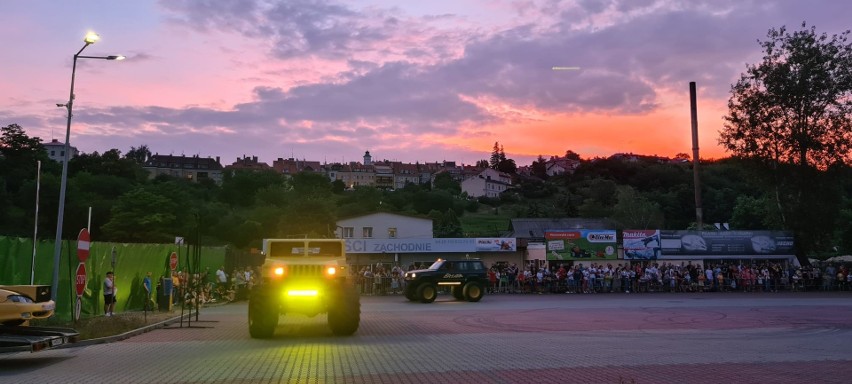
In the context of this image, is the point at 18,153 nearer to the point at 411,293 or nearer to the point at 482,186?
the point at 411,293

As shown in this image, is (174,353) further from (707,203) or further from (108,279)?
(707,203)

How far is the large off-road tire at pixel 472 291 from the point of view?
1262 inches

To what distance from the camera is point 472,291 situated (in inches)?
1267

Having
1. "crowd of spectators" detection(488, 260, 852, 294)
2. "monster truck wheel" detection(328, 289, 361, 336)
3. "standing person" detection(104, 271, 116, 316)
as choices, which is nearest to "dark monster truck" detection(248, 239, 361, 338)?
"monster truck wheel" detection(328, 289, 361, 336)

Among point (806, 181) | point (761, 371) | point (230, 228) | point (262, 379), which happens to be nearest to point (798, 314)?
point (761, 371)

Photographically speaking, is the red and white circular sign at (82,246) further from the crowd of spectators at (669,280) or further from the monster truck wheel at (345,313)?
the crowd of spectators at (669,280)

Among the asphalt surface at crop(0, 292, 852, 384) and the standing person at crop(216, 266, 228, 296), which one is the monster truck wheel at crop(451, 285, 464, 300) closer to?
the asphalt surface at crop(0, 292, 852, 384)


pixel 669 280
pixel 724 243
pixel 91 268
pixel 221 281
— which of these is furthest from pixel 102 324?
pixel 724 243

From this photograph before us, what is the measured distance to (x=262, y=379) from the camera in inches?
393

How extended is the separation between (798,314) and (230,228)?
263ft

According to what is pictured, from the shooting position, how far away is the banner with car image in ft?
147

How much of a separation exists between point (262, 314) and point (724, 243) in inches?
Answer: 1483

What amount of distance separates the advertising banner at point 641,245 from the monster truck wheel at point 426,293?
17876 millimetres

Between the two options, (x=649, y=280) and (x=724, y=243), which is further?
(x=724, y=243)
